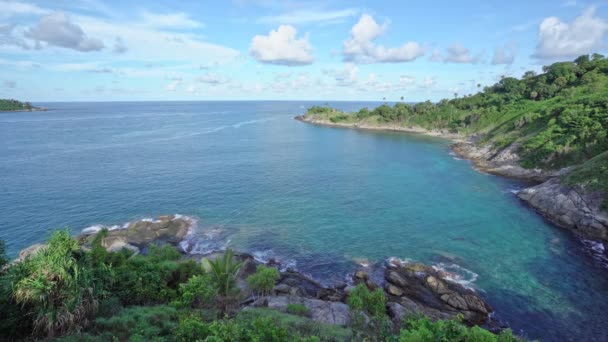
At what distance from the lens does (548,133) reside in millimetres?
94062

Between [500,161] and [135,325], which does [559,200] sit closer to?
[500,161]

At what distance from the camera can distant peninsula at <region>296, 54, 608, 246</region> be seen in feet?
193

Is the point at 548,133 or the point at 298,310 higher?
the point at 548,133

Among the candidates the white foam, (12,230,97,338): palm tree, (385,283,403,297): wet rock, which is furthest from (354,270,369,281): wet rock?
(12,230,97,338): palm tree

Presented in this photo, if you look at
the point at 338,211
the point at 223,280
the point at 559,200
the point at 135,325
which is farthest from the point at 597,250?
the point at 135,325

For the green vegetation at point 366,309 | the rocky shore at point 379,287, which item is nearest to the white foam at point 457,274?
the rocky shore at point 379,287

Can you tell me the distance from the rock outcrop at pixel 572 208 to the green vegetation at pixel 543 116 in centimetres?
310

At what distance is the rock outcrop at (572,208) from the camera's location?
5375 cm

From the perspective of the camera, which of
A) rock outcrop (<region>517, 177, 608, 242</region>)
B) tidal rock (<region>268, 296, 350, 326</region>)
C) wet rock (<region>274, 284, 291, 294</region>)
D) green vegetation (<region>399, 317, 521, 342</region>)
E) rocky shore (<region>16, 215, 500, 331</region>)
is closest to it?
green vegetation (<region>399, 317, 521, 342</region>)

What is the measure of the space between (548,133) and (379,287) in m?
85.3

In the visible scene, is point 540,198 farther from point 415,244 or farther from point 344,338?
point 344,338

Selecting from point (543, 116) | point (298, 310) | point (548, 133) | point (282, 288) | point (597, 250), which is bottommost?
point (282, 288)

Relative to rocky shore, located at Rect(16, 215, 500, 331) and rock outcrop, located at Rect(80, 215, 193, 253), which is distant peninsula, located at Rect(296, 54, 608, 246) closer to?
rocky shore, located at Rect(16, 215, 500, 331)

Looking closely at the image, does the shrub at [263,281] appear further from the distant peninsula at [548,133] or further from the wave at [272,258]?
the distant peninsula at [548,133]
